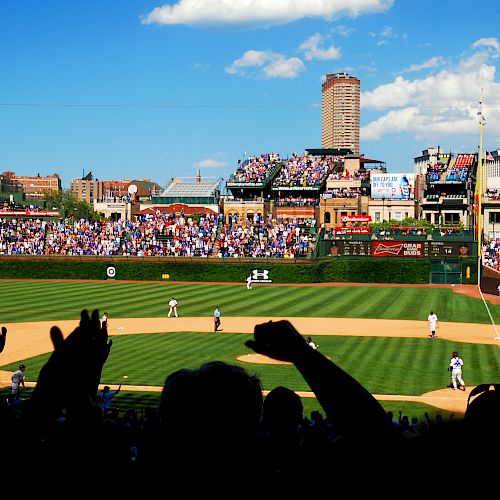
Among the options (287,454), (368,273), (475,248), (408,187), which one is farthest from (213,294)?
(408,187)

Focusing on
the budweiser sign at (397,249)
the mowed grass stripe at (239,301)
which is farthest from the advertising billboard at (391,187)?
the mowed grass stripe at (239,301)

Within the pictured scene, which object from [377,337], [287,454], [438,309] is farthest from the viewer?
[438,309]

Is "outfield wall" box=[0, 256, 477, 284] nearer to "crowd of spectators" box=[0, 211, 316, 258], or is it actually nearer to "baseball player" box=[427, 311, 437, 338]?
"crowd of spectators" box=[0, 211, 316, 258]

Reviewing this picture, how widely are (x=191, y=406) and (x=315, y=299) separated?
4387 cm

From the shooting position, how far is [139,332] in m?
32.2

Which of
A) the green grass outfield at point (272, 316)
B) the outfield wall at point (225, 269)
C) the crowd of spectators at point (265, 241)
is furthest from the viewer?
the crowd of spectators at point (265, 241)

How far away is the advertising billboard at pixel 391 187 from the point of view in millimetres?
97375

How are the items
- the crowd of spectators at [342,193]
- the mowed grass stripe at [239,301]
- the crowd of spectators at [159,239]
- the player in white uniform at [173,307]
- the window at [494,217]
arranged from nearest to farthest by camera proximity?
1. the player in white uniform at [173,307]
2. the mowed grass stripe at [239,301]
3. the crowd of spectators at [159,239]
4. the window at [494,217]
5. the crowd of spectators at [342,193]

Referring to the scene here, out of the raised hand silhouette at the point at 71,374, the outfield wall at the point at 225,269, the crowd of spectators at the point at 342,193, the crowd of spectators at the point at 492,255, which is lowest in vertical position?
the outfield wall at the point at 225,269

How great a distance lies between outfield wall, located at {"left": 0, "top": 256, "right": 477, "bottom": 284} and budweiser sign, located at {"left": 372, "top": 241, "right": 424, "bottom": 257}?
3.20 ft

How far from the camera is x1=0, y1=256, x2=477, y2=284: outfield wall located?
5609 cm

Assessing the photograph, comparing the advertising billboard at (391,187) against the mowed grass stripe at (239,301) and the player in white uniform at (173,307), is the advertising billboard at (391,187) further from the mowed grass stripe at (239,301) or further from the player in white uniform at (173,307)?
the player in white uniform at (173,307)

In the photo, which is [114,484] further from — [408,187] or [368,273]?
[408,187]

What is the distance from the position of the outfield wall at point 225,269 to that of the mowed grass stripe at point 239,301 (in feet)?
8.73
